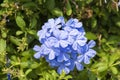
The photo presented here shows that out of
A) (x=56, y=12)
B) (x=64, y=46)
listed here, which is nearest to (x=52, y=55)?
(x=64, y=46)

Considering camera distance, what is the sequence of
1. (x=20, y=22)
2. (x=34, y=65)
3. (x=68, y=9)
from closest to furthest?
(x=34, y=65)
(x=20, y=22)
(x=68, y=9)

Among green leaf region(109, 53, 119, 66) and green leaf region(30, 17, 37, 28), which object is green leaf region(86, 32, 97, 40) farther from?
green leaf region(30, 17, 37, 28)

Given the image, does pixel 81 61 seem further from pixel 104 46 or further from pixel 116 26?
pixel 116 26

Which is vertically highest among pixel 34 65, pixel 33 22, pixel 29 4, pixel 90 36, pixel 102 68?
pixel 29 4

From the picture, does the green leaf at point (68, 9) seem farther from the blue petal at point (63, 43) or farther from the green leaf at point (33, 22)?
the blue petal at point (63, 43)

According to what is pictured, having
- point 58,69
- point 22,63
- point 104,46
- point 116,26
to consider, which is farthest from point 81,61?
point 116,26

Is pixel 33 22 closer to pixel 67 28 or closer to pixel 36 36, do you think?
pixel 36 36
